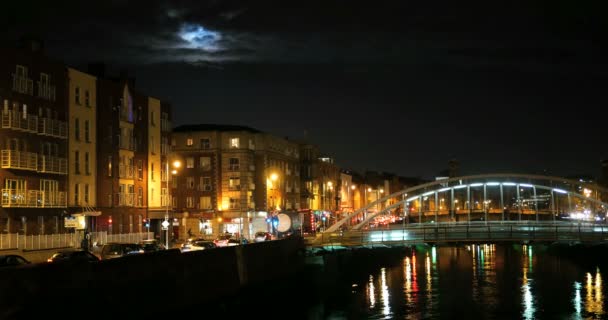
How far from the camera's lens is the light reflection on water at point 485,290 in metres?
54.6

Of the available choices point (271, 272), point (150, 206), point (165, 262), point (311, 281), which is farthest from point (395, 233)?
point (165, 262)

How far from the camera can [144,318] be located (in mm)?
40625

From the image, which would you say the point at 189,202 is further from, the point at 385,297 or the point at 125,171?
the point at 385,297

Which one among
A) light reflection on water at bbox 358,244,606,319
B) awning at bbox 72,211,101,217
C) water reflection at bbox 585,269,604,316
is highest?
awning at bbox 72,211,101,217

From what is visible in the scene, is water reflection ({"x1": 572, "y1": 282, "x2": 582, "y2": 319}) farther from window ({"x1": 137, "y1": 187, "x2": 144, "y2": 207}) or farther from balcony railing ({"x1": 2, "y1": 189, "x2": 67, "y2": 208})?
window ({"x1": 137, "y1": 187, "x2": 144, "y2": 207})

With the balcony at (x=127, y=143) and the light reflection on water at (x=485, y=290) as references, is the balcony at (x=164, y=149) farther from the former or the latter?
the light reflection on water at (x=485, y=290)

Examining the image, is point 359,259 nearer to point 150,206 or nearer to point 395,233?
point 395,233

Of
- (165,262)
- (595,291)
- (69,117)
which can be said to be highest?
(69,117)

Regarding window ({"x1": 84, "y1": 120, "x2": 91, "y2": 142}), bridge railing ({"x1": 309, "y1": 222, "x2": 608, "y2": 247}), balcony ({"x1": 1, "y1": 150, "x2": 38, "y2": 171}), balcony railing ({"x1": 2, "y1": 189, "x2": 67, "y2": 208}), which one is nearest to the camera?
balcony ({"x1": 1, "y1": 150, "x2": 38, "y2": 171})

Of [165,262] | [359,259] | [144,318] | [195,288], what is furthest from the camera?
[359,259]

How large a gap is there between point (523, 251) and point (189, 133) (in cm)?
5974

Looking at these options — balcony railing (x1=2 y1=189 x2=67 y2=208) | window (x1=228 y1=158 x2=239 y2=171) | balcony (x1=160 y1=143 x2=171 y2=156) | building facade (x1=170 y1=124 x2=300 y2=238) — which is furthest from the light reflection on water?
balcony railing (x1=2 y1=189 x2=67 y2=208)

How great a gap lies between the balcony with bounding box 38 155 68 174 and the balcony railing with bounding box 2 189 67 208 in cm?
176

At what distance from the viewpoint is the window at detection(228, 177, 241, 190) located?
10794 centimetres
